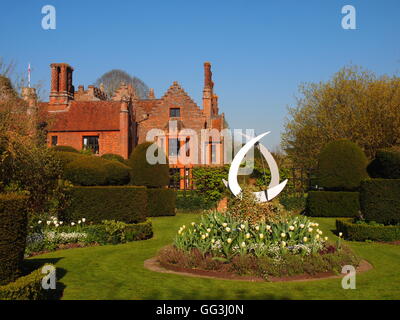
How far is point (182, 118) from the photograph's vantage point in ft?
133

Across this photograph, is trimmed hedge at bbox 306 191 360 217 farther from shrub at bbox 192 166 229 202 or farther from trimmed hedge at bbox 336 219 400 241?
shrub at bbox 192 166 229 202

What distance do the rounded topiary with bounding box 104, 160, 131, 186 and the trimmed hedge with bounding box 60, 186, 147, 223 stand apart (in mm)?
833

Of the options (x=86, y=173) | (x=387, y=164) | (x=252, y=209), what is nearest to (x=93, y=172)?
(x=86, y=173)

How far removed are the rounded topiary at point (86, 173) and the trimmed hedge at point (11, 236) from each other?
394 inches

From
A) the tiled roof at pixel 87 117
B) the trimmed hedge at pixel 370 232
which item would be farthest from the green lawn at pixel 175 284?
the tiled roof at pixel 87 117

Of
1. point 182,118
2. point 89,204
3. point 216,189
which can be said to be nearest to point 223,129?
point 182,118

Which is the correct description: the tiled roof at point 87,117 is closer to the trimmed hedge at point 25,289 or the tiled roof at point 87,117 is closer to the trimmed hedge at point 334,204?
the trimmed hedge at point 334,204

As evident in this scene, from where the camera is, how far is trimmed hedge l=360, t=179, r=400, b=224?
16344 millimetres

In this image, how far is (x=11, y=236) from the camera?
724 cm

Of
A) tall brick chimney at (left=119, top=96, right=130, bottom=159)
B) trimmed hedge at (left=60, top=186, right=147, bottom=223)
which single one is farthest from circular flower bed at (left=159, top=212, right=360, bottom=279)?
tall brick chimney at (left=119, top=96, right=130, bottom=159)

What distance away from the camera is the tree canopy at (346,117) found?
32.1 metres

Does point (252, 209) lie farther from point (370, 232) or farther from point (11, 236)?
point (11, 236)

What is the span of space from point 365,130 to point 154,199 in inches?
700

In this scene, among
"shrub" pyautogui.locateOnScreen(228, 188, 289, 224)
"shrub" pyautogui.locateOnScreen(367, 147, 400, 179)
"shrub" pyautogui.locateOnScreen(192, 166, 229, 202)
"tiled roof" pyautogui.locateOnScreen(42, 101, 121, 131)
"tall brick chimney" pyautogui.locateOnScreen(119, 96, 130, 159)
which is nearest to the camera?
"shrub" pyautogui.locateOnScreen(228, 188, 289, 224)
